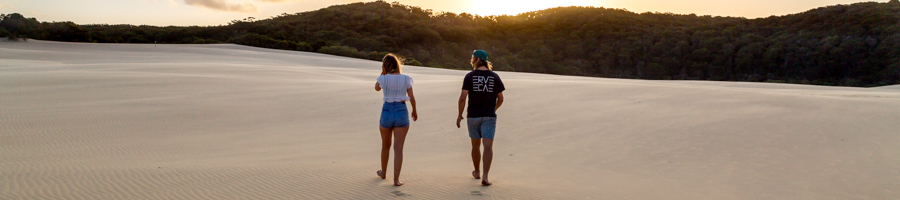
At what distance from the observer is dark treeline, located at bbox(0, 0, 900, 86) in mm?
55562

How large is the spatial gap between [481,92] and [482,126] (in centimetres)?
32

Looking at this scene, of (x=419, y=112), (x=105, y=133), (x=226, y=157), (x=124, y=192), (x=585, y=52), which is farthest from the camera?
(x=585, y=52)

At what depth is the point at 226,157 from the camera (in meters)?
7.12

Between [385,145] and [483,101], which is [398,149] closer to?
[385,145]

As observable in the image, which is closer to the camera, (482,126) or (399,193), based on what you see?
(399,193)

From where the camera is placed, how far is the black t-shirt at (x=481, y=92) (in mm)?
5430

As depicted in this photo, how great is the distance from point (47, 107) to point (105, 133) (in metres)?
3.28

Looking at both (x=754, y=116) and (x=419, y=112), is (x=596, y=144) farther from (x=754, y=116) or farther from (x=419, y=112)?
(x=419, y=112)

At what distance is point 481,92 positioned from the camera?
5441mm

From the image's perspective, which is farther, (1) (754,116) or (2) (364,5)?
(2) (364,5)

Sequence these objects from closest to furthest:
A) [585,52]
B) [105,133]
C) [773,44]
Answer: [105,133] < [773,44] < [585,52]

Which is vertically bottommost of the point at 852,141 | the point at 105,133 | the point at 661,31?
the point at 105,133

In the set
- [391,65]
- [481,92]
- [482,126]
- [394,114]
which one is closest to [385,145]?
[394,114]

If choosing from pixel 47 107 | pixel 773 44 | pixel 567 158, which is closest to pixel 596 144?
pixel 567 158
